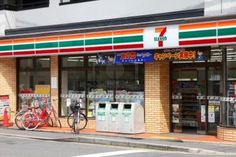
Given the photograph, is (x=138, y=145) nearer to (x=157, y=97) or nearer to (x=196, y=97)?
(x=157, y=97)

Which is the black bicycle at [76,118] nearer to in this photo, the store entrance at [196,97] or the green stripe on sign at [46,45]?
the green stripe on sign at [46,45]

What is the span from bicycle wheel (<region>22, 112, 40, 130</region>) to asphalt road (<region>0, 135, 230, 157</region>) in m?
3.37

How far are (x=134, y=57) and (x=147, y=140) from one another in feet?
10.6

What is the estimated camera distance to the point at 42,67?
22.1m

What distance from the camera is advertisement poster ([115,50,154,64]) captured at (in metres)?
18.2

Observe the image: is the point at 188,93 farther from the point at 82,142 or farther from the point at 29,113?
the point at 29,113

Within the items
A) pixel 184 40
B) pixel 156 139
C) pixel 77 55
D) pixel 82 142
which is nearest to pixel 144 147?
pixel 156 139

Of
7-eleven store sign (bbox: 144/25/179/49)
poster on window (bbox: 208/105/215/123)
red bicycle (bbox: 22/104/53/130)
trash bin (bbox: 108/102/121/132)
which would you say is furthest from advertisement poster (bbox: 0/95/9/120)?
poster on window (bbox: 208/105/215/123)

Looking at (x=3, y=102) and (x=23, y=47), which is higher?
(x=23, y=47)

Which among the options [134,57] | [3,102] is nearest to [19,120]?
[3,102]

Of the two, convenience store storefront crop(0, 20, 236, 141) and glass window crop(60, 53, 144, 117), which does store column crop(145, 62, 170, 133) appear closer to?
convenience store storefront crop(0, 20, 236, 141)

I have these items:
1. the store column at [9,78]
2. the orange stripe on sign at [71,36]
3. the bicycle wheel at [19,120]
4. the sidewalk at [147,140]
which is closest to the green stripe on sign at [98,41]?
the orange stripe on sign at [71,36]

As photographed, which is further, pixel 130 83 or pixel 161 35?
pixel 130 83

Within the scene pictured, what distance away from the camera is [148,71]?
61.4 ft
